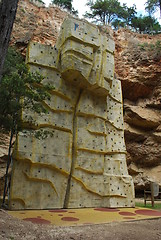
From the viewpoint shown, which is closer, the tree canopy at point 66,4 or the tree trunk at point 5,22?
the tree trunk at point 5,22

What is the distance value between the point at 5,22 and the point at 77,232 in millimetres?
3804

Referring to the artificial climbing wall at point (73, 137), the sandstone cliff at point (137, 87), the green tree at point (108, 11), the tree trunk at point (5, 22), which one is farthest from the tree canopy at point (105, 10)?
the tree trunk at point (5, 22)

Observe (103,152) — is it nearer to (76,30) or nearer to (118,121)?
(118,121)

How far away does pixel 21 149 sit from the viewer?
6.67 metres

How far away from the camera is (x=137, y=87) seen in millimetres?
14703

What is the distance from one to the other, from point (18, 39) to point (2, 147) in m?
6.82

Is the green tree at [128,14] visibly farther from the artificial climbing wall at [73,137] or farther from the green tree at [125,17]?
the artificial climbing wall at [73,137]

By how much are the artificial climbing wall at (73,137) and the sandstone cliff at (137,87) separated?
5717 mm

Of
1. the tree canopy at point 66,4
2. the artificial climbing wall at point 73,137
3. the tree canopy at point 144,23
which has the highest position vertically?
the tree canopy at point 66,4

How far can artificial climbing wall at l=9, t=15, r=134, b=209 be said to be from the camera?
22.0 feet

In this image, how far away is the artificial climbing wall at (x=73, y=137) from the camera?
672 cm

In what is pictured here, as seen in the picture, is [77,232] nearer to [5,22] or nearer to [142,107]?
[5,22]

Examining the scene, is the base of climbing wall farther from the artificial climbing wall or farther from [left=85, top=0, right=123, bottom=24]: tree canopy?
[left=85, top=0, right=123, bottom=24]: tree canopy

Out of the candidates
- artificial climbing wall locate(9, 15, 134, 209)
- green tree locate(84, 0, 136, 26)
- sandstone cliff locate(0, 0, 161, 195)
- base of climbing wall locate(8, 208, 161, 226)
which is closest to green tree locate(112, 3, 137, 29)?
green tree locate(84, 0, 136, 26)
